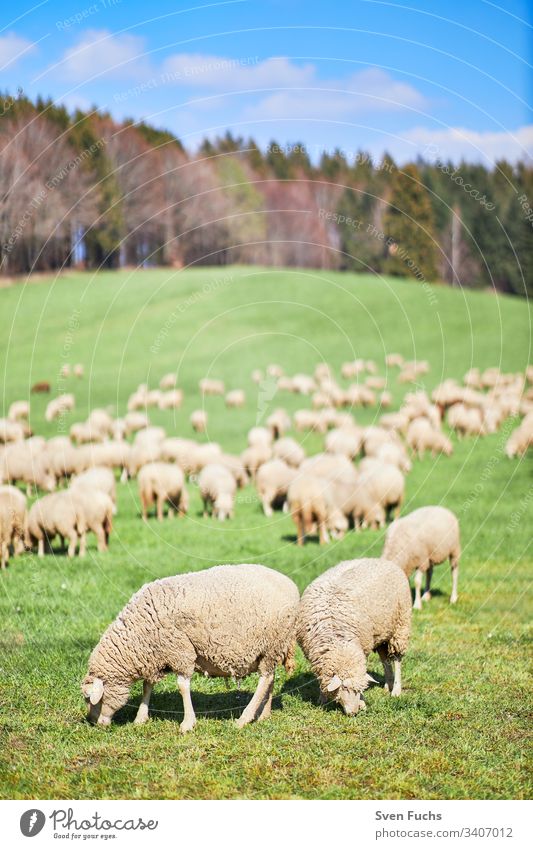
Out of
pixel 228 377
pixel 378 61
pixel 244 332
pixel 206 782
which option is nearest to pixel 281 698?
pixel 206 782

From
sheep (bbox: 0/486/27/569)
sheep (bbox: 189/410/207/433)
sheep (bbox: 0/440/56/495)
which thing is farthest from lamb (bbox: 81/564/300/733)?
sheep (bbox: 189/410/207/433)

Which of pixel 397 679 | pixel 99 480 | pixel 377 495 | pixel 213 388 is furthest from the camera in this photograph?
pixel 213 388

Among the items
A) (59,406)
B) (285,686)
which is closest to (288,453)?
(59,406)

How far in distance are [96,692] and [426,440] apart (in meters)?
Answer: 19.7

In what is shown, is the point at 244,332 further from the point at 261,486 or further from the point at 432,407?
the point at 261,486

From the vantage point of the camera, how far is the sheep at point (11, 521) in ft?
48.1

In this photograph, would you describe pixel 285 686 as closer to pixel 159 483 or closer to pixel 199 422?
pixel 159 483

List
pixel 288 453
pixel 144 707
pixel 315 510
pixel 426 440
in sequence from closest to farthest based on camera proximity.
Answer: pixel 144 707 < pixel 315 510 < pixel 288 453 < pixel 426 440

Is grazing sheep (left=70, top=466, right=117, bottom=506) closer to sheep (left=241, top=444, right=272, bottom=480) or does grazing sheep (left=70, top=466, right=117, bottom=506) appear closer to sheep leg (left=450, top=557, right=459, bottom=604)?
sheep (left=241, top=444, right=272, bottom=480)

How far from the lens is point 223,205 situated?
39.4 metres

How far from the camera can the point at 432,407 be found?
98.4 feet

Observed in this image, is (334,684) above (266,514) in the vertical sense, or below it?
above

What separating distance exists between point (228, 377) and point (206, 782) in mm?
31911

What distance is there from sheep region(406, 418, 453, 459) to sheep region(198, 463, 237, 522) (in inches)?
342
